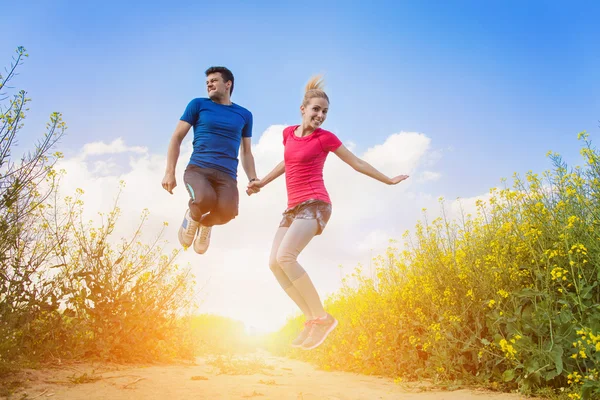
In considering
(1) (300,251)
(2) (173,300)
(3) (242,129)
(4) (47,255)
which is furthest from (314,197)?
(2) (173,300)

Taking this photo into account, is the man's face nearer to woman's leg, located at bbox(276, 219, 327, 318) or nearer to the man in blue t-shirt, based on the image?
the man in blue t-shirt

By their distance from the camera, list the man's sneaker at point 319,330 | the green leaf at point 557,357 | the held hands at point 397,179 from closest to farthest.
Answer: the man's sneaker at point 319,330
the held hands at point 397,179
the green leaf at point 557,357

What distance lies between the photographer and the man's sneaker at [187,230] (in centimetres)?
481

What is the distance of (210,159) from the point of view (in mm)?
4664

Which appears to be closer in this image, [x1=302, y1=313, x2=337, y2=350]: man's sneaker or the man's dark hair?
[x1=302, y1=313, x2=337, y2=350]: man's sneaker

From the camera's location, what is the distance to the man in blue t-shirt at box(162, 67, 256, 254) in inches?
175

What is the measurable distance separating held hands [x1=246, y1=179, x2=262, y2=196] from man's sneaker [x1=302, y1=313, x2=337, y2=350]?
1417 millimetres

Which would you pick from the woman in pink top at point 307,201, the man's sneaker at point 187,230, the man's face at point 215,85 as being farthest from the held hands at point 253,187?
the man's face at point 215,85

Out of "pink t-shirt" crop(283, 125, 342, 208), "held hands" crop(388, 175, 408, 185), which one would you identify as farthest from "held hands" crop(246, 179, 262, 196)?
"held hands" crop(388, 175, 408, 185)

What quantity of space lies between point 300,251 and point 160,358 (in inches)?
174

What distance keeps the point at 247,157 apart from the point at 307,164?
0.95 metres

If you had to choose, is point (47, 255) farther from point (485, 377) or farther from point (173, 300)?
point (485, 377)

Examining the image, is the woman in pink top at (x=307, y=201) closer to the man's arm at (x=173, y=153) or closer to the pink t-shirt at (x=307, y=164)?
the pink t-shirt at (x=307, y=164)

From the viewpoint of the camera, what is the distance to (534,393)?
4.97 m
